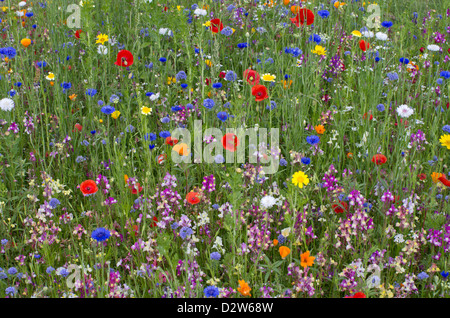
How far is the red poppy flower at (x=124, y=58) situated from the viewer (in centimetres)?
317

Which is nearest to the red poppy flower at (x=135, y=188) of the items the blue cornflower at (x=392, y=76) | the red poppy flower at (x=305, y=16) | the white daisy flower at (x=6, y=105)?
the white daisy flower at (x=6, y=105)

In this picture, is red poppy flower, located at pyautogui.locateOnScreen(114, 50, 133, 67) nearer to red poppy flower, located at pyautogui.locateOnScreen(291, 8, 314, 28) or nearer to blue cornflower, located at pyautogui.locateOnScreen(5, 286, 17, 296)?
red poppy flower, located at pyautogui.locateOnScreen(291, 8, 314, 28)

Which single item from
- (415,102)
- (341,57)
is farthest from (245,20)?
(415,102)

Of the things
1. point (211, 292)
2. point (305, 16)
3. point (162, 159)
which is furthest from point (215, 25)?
point (211, 292)

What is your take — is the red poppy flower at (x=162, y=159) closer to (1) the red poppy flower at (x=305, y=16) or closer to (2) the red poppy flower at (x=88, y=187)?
(2) the red poppy flower at (x=88, y=187)

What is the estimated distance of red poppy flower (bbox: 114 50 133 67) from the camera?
10.4 feet

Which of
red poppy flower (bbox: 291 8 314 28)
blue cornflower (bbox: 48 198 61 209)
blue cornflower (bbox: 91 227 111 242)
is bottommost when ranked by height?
blue cornflower (bbox: 48 198 61 209)

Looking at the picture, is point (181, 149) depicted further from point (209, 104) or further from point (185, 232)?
point (185, 232)

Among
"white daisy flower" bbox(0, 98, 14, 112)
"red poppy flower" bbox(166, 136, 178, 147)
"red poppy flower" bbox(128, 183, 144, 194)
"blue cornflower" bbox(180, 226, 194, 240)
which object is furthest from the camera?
"white daisy flower" bbox(0, 98, 14, 112)

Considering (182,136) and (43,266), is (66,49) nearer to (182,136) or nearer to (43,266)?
(182,136)

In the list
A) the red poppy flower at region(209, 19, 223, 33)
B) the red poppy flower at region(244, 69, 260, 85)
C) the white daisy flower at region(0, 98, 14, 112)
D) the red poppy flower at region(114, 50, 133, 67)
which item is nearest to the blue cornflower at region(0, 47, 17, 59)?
the white daisy flower at region(0, 98, 14, 112)

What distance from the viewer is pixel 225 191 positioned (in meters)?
2.38
